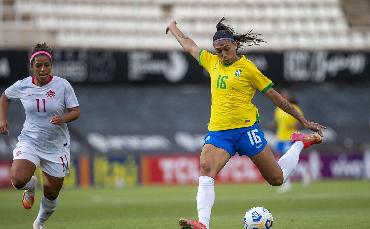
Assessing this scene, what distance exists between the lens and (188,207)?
1700 centimetres

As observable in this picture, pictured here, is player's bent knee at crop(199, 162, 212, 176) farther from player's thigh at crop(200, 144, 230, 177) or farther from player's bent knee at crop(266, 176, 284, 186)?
player's bent knee at crop(266, 176, 284, 186)

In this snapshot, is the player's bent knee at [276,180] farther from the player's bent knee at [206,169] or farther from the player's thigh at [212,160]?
the player's bent knee at [206,169]

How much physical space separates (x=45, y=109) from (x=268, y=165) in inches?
110

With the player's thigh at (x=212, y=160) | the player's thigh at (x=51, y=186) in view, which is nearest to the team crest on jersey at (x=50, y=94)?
the player's thigh at (x=51, y=186)

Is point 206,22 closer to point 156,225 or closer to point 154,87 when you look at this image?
point 154,87

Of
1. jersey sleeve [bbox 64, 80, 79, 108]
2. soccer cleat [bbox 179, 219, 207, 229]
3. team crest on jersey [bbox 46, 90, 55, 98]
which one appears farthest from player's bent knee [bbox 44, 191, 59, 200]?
soccer cleat [bbox 179, 219, 207, 229]

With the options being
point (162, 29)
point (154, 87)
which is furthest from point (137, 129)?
point (162, 29)

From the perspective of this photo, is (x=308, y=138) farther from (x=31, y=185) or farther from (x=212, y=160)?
(x=31, y=185)

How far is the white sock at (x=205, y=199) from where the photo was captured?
998cm

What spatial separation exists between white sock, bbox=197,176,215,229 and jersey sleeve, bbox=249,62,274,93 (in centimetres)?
127

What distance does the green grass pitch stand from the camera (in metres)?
13.3

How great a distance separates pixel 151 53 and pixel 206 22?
11.3 feet

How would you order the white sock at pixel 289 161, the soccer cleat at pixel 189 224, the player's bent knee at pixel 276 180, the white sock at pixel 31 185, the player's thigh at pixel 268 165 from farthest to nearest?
the white sock at pixel 31 185 → the white sock at pixel 289 161 → the player's bent knee at pixel 276 180 → the player's thigh at pixel 268 165 → the soccer cleat at pixel 189 224

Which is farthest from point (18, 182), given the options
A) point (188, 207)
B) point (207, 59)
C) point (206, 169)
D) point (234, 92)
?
point (188, 207)
